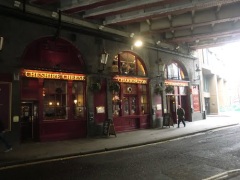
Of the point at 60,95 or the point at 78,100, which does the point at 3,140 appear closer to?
the point at 60,95

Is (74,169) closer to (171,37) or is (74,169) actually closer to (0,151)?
(0,151)

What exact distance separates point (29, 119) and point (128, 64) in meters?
7.90

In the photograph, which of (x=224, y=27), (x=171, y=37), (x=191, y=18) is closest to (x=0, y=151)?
(x=191, y=18)

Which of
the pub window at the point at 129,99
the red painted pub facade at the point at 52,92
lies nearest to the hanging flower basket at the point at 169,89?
the pub window at the point at 129,99

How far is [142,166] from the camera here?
304 inches

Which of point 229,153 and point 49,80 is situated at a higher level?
point 49,80

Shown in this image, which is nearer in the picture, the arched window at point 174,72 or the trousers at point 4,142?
the trousers at point 4,142

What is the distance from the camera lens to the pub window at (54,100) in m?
13.7

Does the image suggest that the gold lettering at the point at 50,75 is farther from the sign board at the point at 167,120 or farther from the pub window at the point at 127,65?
the sign board at the point at 167,120

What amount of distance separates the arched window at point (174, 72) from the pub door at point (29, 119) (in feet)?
38.5

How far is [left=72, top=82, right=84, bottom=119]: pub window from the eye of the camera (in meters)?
14.8

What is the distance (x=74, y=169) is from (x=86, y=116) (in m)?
7.32

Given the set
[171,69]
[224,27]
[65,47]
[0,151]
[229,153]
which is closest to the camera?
[229,153]

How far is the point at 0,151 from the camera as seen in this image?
10.6m
